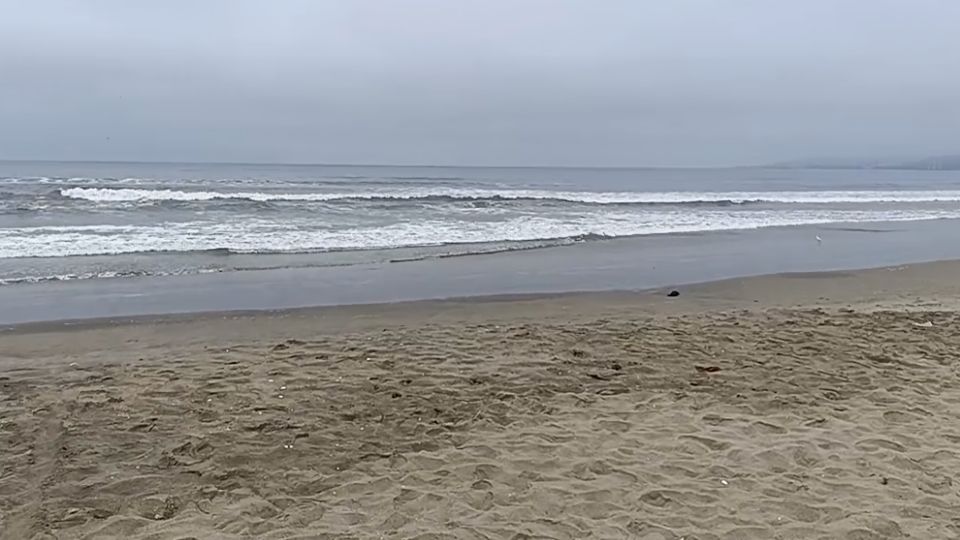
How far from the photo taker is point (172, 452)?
14.3 ft

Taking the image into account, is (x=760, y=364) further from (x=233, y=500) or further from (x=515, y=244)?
(x=515, y=244)

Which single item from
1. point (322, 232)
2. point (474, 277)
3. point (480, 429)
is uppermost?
point (322, 232)

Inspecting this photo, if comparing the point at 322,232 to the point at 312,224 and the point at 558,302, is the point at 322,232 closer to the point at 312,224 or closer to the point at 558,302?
the point at 312,224

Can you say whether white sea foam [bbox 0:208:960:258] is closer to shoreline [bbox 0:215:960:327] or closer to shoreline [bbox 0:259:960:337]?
shoreline [bbox 0:215:960:327]

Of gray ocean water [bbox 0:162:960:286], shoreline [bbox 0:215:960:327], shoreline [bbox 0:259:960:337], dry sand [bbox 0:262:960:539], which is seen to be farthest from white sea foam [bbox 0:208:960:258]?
dry sand [bbox 0:262:960:539]

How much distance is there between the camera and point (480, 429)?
15.8ft

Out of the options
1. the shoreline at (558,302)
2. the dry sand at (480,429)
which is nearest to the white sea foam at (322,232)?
the shoreline at (558,302)

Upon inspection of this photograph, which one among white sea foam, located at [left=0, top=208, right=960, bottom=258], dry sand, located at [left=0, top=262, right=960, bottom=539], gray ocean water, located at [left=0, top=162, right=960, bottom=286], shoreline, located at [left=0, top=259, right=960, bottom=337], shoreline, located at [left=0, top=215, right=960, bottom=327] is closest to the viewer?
dry sand, located at [left=0, top=262, right=960, bottom=539]

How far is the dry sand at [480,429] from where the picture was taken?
3602 millimetres

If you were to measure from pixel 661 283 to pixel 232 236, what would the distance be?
32.3 feet

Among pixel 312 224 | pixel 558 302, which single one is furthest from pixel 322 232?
pixel 558 302

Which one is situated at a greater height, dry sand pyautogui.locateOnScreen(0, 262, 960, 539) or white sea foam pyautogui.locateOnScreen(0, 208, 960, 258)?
white sea foam pyautogui.locateOnScreen(0, 208, 960, 258)

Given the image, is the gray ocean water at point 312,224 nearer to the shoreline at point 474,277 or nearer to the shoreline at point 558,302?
the shoreline at point 474,277

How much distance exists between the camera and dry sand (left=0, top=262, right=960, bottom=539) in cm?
360
